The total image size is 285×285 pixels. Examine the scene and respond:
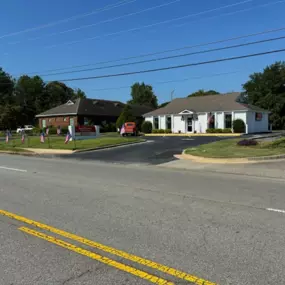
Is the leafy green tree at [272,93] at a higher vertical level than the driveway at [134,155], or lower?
higher

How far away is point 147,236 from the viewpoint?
5.05 m

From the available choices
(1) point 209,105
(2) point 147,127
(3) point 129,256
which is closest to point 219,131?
(1) point 209,105

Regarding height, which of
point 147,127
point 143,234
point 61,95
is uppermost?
point 61,95

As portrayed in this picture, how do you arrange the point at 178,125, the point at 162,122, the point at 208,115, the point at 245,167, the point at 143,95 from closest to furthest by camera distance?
the point at 245,167 → the point at 208,115 → the point at 178,125 → the point at 162,122 → the point at 143,95

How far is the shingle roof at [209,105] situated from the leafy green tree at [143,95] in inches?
2121

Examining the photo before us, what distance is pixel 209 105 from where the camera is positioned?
146 ft

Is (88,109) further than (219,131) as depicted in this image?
Yes


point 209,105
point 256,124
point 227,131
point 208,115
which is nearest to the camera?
point 227,131

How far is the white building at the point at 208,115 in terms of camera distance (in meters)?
41.0

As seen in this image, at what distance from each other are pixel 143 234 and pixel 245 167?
9406 mm

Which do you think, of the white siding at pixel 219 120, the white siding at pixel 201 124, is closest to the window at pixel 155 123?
the white siding at pixel 201 124

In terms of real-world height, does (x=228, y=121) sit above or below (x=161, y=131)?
above

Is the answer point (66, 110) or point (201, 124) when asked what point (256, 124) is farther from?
point (66, 110)

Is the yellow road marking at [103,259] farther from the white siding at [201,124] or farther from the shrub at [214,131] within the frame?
the white siding at [201,124]
